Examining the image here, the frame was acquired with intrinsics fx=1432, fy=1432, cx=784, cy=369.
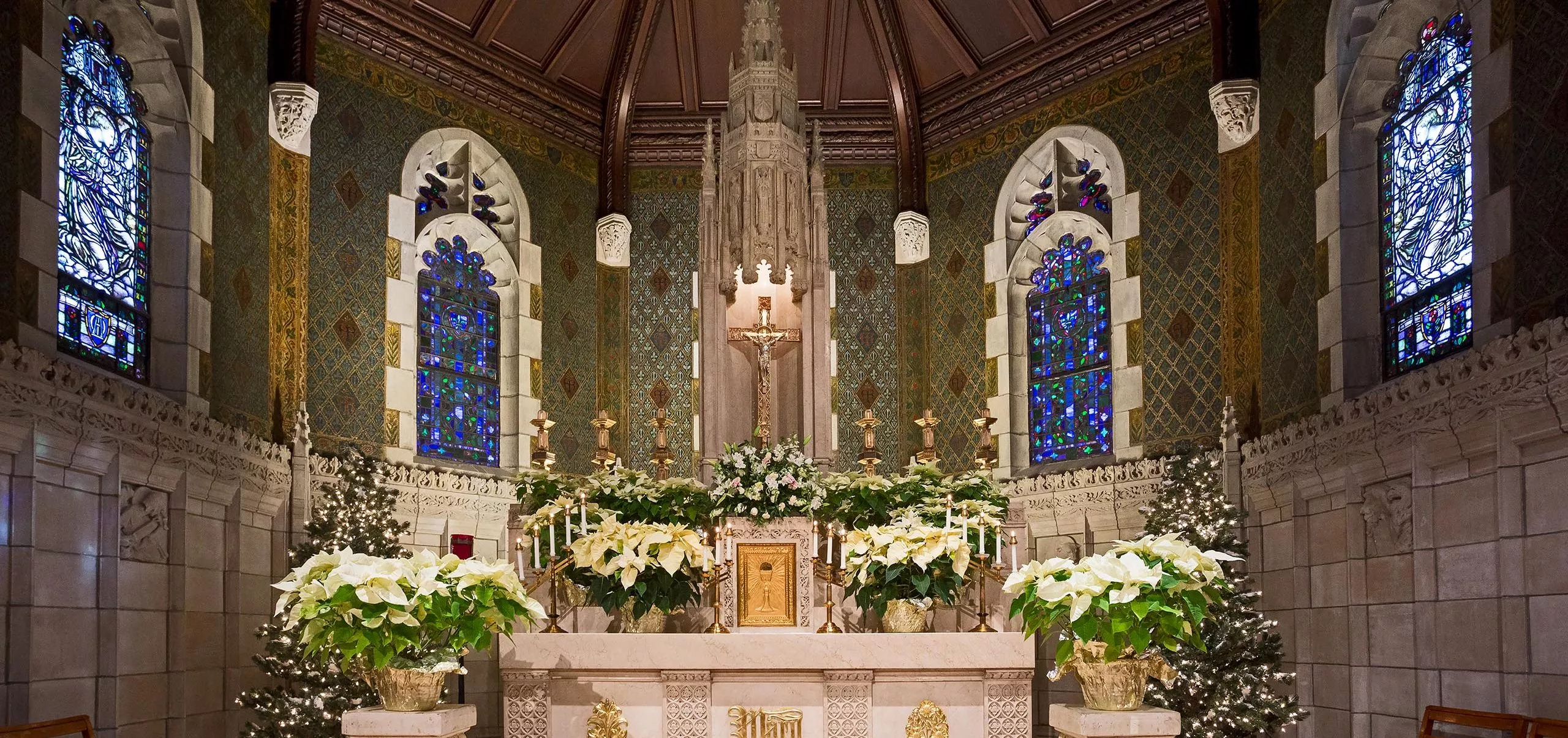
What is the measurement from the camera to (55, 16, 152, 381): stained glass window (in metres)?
10.2

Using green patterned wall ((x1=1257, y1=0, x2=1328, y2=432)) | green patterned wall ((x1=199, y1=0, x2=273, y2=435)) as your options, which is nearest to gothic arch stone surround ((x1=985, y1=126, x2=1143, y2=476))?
green patterned wall ((x1=1257, y1=0, x2=1328, y2=432))

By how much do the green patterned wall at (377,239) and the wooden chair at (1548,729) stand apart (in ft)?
33.4

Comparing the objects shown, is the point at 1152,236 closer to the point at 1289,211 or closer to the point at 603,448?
the point at 1289,211

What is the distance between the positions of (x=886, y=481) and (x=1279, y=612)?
4.54m

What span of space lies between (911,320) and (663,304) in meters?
2.96

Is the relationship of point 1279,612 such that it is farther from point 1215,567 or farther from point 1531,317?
point 1215,567

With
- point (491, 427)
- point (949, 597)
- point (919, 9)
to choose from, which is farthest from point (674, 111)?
point (949, 597)

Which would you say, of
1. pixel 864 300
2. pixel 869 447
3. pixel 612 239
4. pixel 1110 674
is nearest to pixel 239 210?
pixel 612 239

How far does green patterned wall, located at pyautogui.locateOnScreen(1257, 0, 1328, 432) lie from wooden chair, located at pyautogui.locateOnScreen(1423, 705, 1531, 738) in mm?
3494

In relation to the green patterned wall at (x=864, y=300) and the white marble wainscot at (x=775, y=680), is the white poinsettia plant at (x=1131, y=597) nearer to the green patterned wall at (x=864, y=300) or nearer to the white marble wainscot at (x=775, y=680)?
the white marble wainscot at (x=775, y=680)

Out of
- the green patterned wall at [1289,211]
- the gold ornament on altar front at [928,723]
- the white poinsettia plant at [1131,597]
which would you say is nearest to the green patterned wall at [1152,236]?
the green patterned wall at [1289,211]

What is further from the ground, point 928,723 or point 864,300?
point 864,300

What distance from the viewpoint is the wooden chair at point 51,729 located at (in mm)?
7418

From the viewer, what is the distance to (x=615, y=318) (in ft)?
55.7
